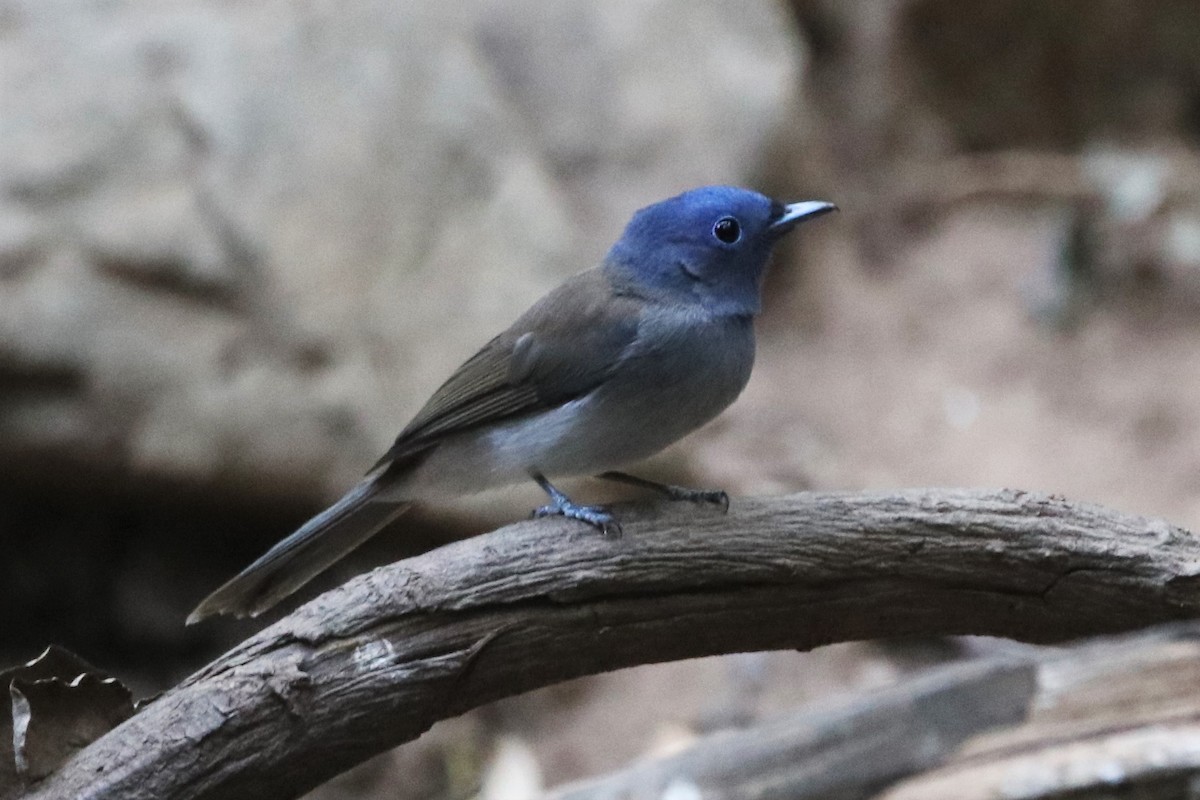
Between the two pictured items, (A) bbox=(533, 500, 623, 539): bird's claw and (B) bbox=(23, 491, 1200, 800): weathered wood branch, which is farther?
(A) bbox=(533, 500, 623, 539): bird's claw

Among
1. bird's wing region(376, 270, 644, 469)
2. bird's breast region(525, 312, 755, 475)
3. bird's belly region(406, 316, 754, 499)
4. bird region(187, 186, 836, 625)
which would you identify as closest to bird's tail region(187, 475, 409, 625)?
bird region(187, 186, 836, 625)

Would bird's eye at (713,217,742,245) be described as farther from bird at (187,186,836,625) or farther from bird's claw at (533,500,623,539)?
bird's claw at (533,500,623,539)

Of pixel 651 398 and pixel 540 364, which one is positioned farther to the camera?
pixel 540 364

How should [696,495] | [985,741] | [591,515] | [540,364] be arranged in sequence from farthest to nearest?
[985,741] → [540,364] → [696,495] → [591,515]

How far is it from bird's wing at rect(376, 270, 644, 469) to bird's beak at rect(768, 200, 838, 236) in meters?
0.44

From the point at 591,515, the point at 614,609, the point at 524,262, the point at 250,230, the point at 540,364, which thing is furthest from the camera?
the point at 524,262

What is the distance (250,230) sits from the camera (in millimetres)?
6031

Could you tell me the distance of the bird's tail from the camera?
350cm

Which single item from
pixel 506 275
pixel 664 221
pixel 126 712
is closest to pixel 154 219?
pixel 506 275

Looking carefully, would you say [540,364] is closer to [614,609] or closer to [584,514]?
[584,514]

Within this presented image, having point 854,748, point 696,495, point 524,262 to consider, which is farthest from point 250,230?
point 854,748

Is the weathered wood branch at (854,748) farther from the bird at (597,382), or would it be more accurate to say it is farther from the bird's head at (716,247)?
the bird's head at (716,247)

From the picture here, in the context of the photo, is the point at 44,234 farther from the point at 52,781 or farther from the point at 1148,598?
the point at 1148,598

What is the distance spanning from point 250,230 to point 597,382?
9.87 feet
